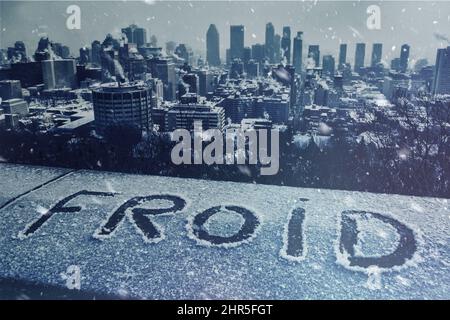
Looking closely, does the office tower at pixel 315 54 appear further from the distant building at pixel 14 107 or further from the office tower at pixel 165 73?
the distant building at pixel 14 107

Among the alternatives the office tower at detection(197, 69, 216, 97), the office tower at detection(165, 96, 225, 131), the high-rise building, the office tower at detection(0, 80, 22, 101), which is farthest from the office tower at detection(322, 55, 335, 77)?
the office tower at detection(0, 80, 22, 101)

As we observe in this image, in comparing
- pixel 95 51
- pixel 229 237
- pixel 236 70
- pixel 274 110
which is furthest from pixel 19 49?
pixel 229 237

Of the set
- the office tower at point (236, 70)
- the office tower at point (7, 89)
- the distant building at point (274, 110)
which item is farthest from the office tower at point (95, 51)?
the distant building at point (274, 110)

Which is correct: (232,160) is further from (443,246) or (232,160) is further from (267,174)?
(443,246)

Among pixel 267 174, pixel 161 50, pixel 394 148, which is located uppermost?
pixel 161 50

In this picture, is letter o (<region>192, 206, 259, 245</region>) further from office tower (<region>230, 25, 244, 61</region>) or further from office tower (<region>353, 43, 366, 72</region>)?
office tower (<region>353, 43, 366, 72</region>)

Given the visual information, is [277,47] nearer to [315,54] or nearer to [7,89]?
[315,54]

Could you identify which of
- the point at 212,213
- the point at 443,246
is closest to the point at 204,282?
the point at 212,213
